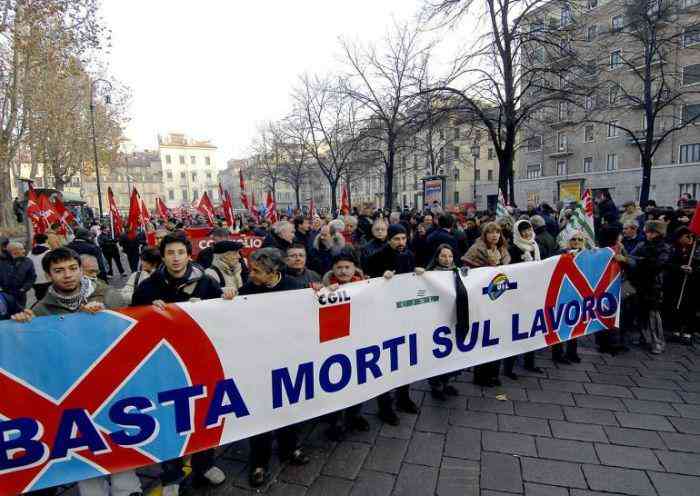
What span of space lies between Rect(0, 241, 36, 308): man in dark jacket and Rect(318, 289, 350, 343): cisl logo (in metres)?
5.42

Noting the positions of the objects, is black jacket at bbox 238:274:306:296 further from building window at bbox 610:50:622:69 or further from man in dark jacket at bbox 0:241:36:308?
building window at bbox 610:50:622:69

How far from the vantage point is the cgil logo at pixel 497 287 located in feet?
13.1

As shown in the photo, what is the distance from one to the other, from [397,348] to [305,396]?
35.8 inches

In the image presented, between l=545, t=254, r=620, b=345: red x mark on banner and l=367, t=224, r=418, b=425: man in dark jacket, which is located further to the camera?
l=367, t=224, r=418, b=425: man in dark jacket

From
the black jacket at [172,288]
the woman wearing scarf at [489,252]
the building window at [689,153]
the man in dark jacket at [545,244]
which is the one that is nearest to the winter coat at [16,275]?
the black jacket at [172,288]

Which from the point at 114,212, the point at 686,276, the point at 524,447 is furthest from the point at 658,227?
the point at 114,212

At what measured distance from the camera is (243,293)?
124 inches

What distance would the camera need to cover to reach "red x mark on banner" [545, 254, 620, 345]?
14.4 ft

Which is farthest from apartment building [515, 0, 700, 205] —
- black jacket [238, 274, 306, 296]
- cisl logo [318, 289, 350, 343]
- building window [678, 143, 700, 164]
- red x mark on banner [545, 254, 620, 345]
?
black jacket [238, 274, 306, 296]

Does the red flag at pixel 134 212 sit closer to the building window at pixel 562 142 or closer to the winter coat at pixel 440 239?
the winter coat at pixel 440 239

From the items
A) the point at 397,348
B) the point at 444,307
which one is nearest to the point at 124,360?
the point at 397,348

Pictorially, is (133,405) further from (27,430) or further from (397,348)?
(397,348)

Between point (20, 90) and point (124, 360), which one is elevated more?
point (20, 90)

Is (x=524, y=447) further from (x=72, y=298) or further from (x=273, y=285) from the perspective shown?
(x=72, y=298)
